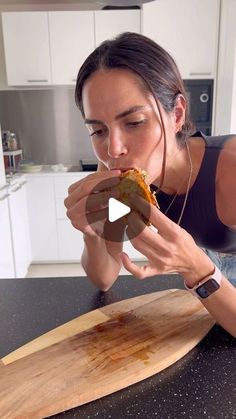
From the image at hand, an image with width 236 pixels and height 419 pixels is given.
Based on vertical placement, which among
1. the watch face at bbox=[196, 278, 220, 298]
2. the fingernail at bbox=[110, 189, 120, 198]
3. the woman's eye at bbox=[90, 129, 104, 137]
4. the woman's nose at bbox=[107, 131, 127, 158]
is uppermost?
the woman's eye at bbox=[90, 129, 104, 137]

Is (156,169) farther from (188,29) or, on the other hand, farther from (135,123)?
(188,29)

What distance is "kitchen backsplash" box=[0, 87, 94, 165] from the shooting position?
319 centimetres

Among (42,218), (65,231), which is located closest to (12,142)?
(42,218)

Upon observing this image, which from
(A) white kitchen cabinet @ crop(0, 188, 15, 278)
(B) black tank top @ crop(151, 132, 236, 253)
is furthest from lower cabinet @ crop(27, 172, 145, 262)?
(B) black tank top @ crop(151, 132, 236, 253)

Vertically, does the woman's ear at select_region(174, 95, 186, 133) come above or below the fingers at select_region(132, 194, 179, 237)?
above

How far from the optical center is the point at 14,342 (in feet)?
2.21

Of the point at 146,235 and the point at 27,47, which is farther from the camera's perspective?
the point at 27,47

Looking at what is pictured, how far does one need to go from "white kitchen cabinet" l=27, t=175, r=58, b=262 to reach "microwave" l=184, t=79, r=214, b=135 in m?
1.30

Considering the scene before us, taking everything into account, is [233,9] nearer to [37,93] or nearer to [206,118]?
[206,118]

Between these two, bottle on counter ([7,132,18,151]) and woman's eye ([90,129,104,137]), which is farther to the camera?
bottle on counter ([7,132,18,151])

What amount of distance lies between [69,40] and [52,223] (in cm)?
148

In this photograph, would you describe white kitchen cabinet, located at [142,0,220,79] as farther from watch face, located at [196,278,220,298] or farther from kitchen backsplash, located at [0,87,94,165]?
watch face, located at [196,278,220,298]

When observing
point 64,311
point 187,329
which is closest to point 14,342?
point 64,311

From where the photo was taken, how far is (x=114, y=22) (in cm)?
268
